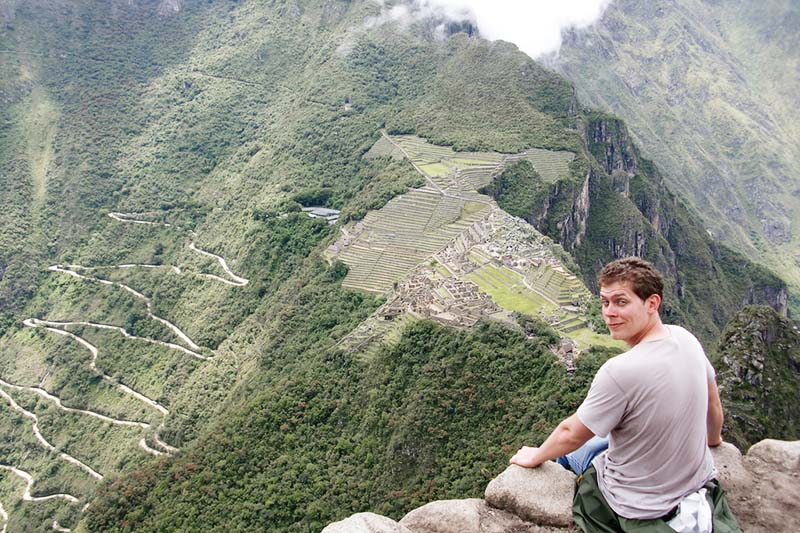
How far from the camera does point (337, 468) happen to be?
35250mm

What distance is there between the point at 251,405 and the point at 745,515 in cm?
3556

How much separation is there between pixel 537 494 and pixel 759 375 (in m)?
32.0

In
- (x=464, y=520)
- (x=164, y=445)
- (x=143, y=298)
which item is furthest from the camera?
(x=143, y=298)

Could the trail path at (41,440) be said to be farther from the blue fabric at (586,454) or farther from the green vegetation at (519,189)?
the blue fabric at (586,454)

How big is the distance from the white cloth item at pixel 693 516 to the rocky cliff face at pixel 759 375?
25.9 meters

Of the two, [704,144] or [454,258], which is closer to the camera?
[454,258]

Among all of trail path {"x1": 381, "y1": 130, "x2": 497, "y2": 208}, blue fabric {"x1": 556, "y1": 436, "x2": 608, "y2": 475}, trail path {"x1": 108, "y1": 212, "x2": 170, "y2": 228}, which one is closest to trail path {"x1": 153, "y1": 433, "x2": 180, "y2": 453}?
trail path {"x1": 381, "y1": 130, "x2": 497, "y2": 208}

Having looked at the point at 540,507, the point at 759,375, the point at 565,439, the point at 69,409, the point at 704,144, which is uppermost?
the point at 565,439

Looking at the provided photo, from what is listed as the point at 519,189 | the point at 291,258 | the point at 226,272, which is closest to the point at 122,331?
the point at 226,272

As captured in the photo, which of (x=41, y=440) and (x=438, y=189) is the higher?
(x=438, y=189)

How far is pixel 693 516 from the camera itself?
7469 mm

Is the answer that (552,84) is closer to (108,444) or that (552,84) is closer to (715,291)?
(715,291)

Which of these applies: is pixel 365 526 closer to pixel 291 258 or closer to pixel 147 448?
pixel 147 448

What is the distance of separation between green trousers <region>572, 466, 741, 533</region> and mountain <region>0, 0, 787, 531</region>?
68.3 ft
